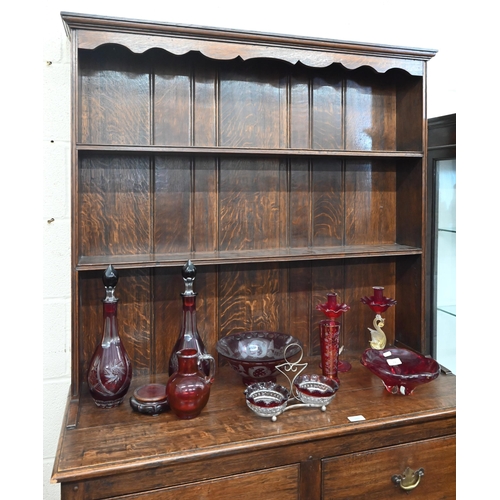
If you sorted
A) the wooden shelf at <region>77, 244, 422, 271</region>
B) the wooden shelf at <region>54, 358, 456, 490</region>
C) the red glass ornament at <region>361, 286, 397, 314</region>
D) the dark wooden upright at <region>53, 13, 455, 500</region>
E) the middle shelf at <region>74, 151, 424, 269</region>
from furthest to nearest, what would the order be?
the red glass ornament at <region>361, 286, 397, 314</region> < the middle shelf at <region>74, 151, 424, 269</region> < the wooden shelf at <region>77, 244, 422, 271</region> < the dark wooden upright at <region>53, 13, 455, 500</region> < the wooden shelf at <region>54, 358, 456, 490</region>

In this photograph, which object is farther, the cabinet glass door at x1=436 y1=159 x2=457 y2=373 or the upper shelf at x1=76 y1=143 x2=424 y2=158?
the cabinet glass door at x1=436 y1=159 x2=457 y2=373

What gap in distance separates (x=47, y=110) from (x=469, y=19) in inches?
55.4

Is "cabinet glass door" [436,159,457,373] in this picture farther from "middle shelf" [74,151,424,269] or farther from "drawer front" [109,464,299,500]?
"drawer front" [109,464,299,500]

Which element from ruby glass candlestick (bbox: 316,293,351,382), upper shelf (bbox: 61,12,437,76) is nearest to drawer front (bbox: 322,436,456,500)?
ruby glass candlestick (bbox: 316,293,351,382)

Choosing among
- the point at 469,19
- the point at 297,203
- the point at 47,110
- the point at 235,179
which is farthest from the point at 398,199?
the point at 47,110

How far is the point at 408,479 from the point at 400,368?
38 centimetres

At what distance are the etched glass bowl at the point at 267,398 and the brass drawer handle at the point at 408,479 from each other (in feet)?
1.42

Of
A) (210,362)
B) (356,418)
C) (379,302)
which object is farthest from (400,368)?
(210,362)

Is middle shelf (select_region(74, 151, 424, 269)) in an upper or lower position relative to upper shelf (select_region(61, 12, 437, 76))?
lower

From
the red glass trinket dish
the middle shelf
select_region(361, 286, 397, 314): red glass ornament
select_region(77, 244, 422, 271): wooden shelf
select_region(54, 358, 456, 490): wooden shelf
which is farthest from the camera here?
select_region(361, 286, 397, 314): red glass ornament

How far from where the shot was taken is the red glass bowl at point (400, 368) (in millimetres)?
1674

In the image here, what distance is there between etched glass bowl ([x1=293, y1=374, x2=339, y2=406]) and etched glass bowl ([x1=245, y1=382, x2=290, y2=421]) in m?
0.05

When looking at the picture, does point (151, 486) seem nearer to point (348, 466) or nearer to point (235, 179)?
point (348, 466)

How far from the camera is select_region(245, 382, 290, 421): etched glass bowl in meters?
1.52
